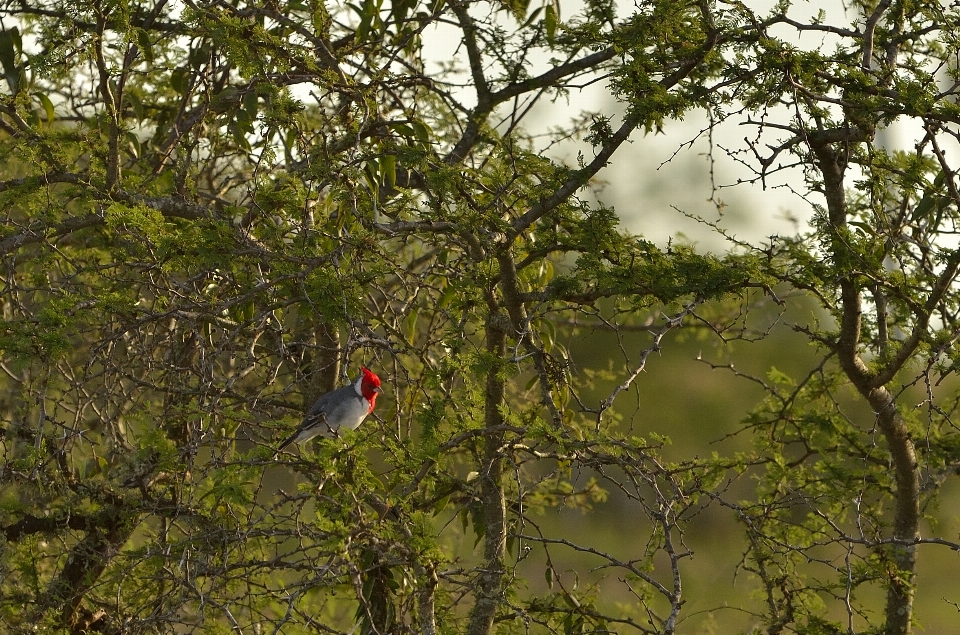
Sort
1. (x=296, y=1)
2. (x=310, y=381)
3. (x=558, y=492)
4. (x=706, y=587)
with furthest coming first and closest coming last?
(x=706, y=587)
(x=558, y=492)
(x=310, y=381)
(x=296, y=1)

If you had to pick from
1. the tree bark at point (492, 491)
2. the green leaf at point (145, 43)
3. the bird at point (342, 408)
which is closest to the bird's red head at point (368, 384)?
the bird at point (342, 408)

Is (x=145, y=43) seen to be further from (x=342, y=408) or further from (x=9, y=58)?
(x=342, y=408)

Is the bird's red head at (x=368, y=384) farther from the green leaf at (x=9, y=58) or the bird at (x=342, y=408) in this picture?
the green leaf at (x=9, y=58)

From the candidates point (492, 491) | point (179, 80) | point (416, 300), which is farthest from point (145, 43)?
point (492, 491)

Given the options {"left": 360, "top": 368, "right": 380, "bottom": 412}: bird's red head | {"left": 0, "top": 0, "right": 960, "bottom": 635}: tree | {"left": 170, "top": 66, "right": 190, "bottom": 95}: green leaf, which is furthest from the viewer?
{"left": 170, "top": 66, "right": 190, "bottom": 95}: green leaf

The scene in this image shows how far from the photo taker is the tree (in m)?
3.34

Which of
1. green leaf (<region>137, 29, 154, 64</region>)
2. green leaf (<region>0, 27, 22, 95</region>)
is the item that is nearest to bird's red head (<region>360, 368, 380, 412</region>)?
green leaf (<region>137, 29, 154, 64</region>)

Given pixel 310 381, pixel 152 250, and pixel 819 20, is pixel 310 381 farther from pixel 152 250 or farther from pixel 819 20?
pixel 819 20

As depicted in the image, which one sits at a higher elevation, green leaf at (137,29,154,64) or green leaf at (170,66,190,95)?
green leaf at (170,66,190,95)

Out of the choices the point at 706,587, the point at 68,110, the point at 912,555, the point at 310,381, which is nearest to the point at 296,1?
the point at 310,381

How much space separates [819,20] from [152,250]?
2.42 meters

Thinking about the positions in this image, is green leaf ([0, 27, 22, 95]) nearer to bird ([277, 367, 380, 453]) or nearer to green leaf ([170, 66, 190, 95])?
green leaf ([170, 66, 190, 95])

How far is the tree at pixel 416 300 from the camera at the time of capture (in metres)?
3.34

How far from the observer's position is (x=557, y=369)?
4.14 metres
